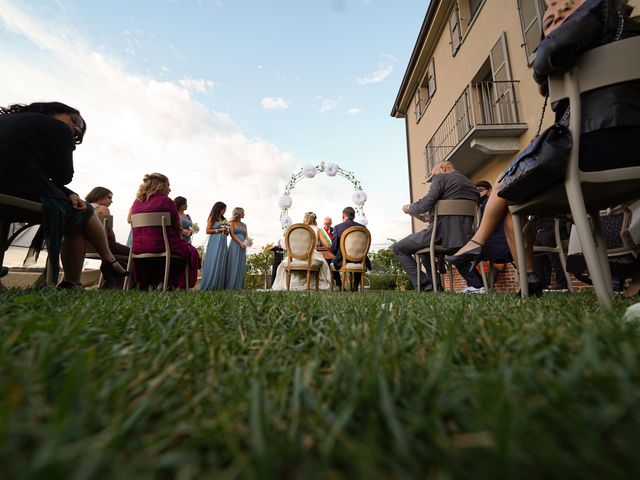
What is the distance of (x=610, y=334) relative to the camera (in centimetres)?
71

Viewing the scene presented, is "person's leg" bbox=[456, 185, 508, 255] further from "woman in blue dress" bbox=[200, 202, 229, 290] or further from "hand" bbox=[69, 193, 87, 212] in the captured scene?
"woman in blue dress" bbox=[200, 202, 229, 290]

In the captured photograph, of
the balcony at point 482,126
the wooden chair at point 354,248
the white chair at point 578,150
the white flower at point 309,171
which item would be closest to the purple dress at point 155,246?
the wooden chair at point 354,248

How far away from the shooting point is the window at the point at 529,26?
6.18 meters

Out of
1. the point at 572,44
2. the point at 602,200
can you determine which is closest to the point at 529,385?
the point at 572,44

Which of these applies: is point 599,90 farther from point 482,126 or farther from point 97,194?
point 97,194

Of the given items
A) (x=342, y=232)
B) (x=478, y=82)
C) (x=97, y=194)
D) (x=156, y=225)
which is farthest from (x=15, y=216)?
(x=478, y=82)

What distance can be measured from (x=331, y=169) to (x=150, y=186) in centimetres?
992

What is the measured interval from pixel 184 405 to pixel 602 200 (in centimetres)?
213

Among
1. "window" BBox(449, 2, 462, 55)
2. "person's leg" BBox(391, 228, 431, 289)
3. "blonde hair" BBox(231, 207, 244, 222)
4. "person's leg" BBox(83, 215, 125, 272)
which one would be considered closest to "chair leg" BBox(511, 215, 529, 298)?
"person's leg" BBox(391, 228, 431, 289)

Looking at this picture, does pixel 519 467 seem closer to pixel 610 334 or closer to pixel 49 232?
pixel 610 334

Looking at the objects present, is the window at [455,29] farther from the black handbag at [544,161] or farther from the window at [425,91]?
the black handbag at [544,161]

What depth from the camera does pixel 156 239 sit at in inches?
169

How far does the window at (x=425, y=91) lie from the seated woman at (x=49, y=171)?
11000 millimetres

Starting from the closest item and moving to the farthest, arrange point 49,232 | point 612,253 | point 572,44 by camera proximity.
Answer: point 572,44 → point 49,232 → point 612,253
